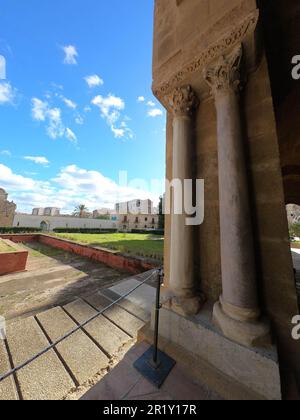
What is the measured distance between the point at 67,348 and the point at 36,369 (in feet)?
Result: 1.22

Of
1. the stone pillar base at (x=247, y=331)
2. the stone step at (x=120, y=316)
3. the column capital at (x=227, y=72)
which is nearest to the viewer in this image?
the stone pillar base at (x=247, y=331)

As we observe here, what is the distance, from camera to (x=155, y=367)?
1.75 metres

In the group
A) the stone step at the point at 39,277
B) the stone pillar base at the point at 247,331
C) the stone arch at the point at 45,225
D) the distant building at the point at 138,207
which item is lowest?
the stone step at the point at 39,277

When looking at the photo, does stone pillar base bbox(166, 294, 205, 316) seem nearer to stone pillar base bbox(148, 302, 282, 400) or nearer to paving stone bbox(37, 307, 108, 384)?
stone pillar base bbox(148, 302, 282, 400)

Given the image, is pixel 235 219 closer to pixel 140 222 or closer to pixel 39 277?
pixel 39 277

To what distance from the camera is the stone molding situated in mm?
1922

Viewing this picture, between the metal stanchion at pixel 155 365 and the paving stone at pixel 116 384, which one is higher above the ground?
the metal stanchion at pixel 155 365

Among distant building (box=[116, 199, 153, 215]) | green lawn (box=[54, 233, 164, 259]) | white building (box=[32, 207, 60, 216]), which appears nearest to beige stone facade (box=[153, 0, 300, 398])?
green lawn (box=[54, 233, 164, 259])

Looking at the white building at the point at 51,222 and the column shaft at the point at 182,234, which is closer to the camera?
the column shaft at the point at 182,234

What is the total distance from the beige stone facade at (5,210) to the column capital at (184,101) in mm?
36691

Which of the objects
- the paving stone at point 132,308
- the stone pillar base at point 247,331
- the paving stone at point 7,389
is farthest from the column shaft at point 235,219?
the paving stone at point 7,389

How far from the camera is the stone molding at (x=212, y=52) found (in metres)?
1.92

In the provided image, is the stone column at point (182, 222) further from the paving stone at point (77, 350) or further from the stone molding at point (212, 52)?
the paving stone at point (77, 350)

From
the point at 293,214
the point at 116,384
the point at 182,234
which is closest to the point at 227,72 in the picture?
the point at 182,234
